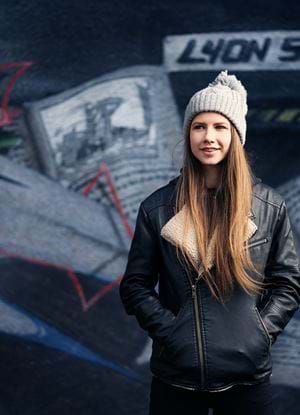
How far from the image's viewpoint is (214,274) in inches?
102

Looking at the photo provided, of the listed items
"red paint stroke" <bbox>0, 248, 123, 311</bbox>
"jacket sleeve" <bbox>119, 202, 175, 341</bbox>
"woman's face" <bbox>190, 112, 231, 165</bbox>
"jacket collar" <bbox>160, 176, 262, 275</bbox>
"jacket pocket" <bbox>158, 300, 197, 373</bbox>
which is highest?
"woman's face" <bbox>190, 112, 231, 165</bbox>

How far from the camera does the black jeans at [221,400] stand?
259 centimetres

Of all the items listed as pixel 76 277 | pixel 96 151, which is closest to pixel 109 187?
pixel 96 151

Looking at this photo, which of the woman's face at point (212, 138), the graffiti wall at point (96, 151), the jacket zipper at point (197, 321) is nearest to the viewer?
the jacket zipper at point (197, 321)

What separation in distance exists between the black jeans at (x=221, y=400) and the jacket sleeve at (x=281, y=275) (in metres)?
0.19

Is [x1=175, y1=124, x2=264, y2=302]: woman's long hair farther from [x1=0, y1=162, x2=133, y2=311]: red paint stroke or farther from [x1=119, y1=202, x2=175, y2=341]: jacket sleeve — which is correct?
[x1=0, y1=162, x2=133, y2=311]: red paint stroke

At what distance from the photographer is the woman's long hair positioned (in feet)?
8.40

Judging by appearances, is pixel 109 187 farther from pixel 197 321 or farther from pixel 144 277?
pixel 197 321

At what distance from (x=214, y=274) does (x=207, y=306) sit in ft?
0.33

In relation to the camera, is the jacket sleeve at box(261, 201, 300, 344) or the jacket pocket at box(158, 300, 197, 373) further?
the jacket sleeve at box(261, 201, 300, 344)

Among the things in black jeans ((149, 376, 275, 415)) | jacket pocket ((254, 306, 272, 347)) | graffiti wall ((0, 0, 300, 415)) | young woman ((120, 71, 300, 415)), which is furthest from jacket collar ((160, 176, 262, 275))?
graffiti wall ((0, 0, 300, 415))

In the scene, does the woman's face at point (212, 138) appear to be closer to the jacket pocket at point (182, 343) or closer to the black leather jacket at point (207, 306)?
the black leather jacket at point (207, 306)

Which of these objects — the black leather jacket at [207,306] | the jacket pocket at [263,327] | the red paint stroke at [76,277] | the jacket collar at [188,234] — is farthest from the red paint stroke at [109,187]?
the jacket pocket at [263,327]

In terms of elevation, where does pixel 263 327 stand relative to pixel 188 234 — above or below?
below
